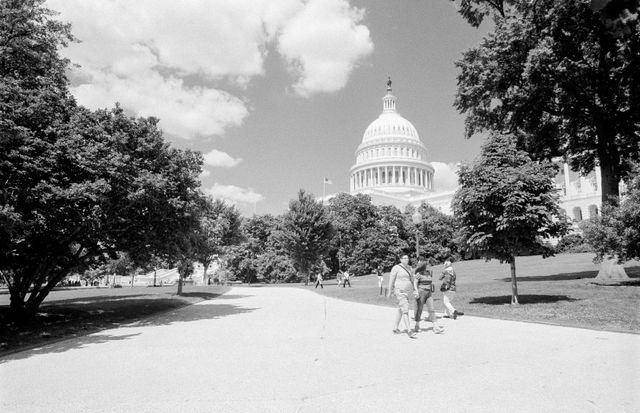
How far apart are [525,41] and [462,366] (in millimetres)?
19467

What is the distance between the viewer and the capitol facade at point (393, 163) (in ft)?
413

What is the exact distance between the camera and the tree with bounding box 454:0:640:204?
20078 millimetres

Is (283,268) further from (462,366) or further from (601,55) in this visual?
(462,366)

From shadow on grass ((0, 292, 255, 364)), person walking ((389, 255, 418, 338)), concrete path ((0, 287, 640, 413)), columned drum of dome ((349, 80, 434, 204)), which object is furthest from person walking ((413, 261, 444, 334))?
columned drum of dome ((349, 80, 434, 204))

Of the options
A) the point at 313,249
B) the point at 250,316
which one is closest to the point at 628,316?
the point at 250,316

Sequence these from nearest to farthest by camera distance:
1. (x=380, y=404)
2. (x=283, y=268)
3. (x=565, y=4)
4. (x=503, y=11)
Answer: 1. (x=380, y=404)
2. (x=565, y=4)
3. (x=503, y=11)
4. (x=283, y=268)

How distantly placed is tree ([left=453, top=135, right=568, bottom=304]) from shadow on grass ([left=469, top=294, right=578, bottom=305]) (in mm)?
1102

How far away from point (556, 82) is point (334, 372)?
66.9 feet

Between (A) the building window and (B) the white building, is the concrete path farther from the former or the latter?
(B) the white building

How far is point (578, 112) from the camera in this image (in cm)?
2269

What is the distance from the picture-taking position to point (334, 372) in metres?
6.86

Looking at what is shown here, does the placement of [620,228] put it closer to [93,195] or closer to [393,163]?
[93,195]

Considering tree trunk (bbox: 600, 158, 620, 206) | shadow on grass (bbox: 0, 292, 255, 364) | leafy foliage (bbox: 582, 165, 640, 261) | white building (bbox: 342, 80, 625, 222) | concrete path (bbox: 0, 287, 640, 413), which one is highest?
white building (bbox: 342, 80, 625, 222)

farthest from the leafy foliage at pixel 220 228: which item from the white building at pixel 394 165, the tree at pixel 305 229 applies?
the white building at pixel 394 165
